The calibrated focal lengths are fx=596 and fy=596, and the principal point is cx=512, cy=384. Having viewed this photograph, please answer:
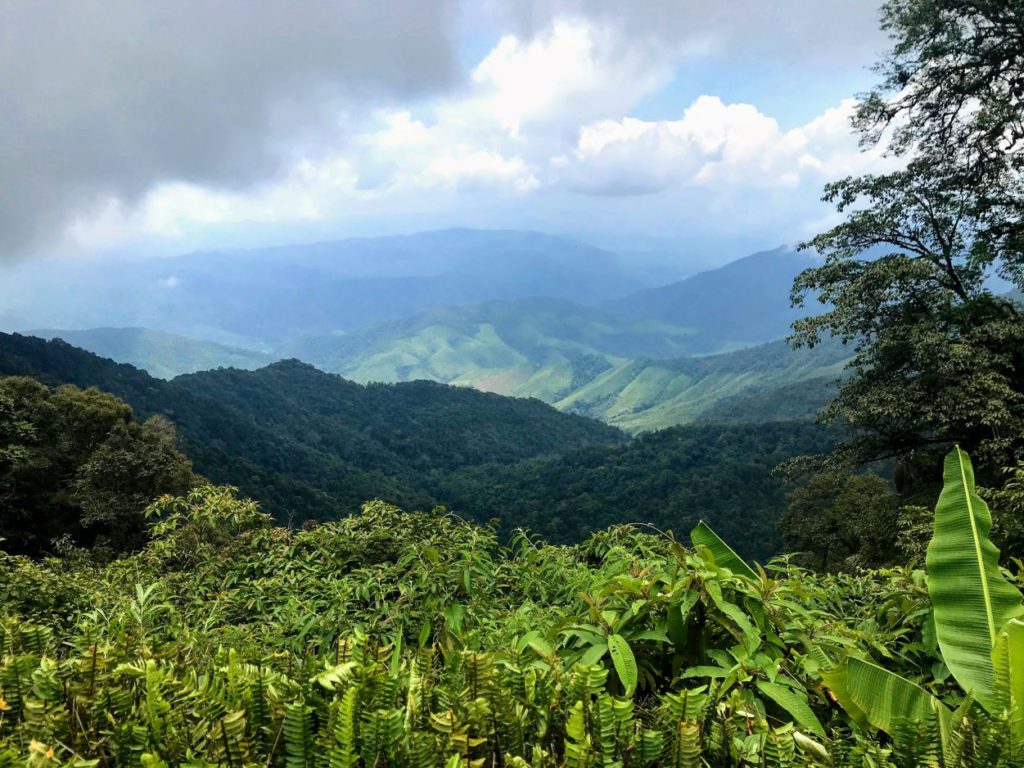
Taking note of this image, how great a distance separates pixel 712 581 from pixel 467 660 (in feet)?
2.61

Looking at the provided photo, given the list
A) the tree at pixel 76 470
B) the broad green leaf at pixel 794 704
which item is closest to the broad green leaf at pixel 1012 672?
the broad green leaf at pixel 794 704

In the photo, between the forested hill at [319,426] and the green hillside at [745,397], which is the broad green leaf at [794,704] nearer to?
the forested hill at [319,426]

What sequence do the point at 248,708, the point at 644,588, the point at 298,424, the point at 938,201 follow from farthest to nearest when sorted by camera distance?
the point at 298,424
the point at 938,201
the point at 644,588
the point at 248,708

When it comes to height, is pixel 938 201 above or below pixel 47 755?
above

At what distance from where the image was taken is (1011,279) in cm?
1209

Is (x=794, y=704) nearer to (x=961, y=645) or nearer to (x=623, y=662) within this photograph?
(x=623, y=662)

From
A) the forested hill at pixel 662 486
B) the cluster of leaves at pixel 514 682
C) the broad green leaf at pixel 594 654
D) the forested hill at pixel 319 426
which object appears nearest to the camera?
the cluster of leaves at pixel 514 682

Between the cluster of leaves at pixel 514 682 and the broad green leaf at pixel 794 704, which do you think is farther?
the broad green leaf at pixel 794 704

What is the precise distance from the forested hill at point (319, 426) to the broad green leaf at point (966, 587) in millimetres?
39223

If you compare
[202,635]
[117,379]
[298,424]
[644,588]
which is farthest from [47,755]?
[298,424]

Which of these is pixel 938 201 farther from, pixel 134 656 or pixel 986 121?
pixel 134 656

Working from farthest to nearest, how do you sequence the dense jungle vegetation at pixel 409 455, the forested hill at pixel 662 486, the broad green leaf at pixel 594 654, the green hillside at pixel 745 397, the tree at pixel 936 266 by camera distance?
the green hillside at pixel 745 397 < the forested hill at pixel 662 486 < the dense jungle vegetation at pixel 409 455 < the tree at pixel 936 266 < the broad green leaf at pixel 594 654

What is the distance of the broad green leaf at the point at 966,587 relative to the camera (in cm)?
163

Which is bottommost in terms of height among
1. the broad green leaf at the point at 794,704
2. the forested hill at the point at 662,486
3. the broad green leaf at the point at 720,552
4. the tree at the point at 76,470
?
the forested hill at the point at 662,486
